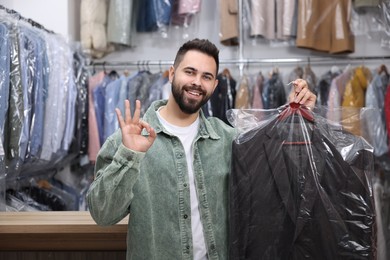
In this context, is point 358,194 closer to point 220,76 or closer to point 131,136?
point 131,136

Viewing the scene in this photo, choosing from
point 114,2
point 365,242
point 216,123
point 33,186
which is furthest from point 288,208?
point 114,2

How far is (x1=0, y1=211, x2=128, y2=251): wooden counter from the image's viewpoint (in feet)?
6.79

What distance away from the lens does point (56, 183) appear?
404 centimetres

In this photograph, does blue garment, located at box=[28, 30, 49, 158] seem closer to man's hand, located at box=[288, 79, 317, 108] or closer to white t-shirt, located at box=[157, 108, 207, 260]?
white t-shirt, located at box=[157, 108, 207, 260]

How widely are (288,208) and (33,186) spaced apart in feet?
8.04

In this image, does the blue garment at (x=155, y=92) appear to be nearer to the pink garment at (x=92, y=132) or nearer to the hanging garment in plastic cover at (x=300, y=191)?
the pink garment at (x=92, y=132)

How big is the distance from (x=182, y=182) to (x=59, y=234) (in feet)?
2.22

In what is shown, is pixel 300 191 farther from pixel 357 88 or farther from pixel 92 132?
pixel 92 132

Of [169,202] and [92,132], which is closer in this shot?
[169,202]

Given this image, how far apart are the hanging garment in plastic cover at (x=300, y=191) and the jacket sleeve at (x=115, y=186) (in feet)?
1.07

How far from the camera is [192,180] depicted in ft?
Result: 5.67

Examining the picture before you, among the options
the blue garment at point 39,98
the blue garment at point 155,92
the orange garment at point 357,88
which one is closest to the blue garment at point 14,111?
the blue garment at point 39,98

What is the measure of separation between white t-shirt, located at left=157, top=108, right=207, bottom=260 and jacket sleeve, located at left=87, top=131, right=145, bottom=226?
0.71 feet

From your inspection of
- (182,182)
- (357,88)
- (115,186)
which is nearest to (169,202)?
(182,182)
